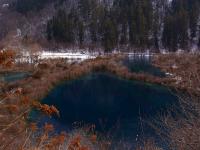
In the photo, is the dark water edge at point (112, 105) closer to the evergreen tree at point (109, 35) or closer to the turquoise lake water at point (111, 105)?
the turquoise lake water at point (111, 105)

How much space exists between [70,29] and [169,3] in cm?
1625

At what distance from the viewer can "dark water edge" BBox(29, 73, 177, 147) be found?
1466cm

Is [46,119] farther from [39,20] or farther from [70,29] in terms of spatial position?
[39,20]

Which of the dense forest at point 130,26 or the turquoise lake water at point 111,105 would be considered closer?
the turquoise lake water at point 111,105

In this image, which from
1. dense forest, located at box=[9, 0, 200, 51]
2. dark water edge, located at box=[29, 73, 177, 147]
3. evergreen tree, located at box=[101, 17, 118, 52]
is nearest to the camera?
dark water edge, located at box=[29, 73, 177, 147]

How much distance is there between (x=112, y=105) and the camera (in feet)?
62.0

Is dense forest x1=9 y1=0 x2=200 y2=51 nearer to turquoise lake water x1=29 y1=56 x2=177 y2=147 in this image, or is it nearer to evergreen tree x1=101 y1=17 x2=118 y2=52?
evergreen tree x1=101 y1=17 x2=118 y2=52

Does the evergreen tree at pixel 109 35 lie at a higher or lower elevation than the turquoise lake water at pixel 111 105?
higher

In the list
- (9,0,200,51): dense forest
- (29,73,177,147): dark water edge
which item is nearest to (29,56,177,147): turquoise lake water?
(29,73,177,147): dark water edge

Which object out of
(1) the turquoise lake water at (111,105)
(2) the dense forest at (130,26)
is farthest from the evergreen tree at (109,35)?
(1) the turquoise lake water at (111,105)

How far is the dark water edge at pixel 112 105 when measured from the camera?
14.7 m

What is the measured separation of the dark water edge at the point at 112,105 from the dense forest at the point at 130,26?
18157mm

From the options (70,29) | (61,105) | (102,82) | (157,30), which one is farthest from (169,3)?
(61,105)

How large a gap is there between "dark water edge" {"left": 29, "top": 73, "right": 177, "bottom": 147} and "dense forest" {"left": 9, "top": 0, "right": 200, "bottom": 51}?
18.2m
